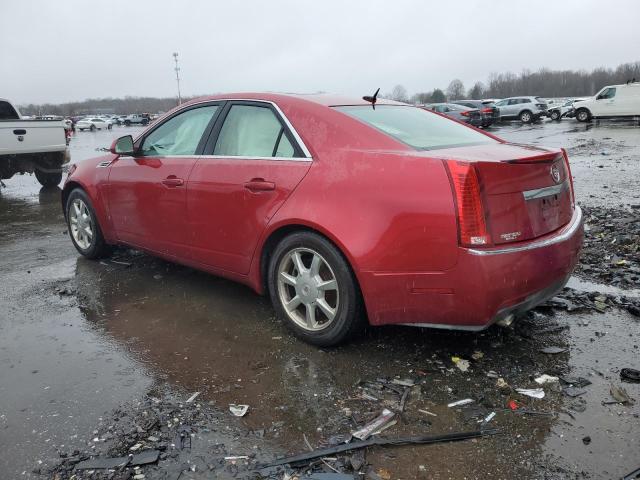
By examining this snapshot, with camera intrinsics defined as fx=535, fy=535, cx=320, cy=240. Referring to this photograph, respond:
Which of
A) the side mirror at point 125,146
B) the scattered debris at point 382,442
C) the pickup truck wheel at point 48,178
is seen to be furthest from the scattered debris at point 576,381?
the pickup truck wheel at point 48,178

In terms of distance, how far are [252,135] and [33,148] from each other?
29.1ft

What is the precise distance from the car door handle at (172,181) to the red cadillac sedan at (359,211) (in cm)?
1

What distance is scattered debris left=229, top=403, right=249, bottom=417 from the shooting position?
112 inches

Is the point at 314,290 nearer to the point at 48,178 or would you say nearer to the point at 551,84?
the point at 48,178

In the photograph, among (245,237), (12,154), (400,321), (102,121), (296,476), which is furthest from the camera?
(102,121)

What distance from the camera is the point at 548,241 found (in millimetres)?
3090

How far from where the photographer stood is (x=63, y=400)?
3.01 m

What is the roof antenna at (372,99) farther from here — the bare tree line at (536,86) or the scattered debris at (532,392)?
the bare tree line at (536,86)

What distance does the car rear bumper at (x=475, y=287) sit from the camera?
111 inches

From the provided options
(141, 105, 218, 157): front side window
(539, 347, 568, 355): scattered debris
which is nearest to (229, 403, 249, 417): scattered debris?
(539, 347, 568, 355): scattered debris

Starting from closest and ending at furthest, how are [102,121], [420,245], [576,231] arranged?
[420,245] → [576,231] → [102,121]

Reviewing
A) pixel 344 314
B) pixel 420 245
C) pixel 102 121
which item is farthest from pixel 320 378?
pixel 102 121

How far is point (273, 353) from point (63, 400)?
1.26m

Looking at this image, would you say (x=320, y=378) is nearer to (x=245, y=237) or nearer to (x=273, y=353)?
(x=273, y=353)
